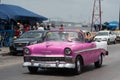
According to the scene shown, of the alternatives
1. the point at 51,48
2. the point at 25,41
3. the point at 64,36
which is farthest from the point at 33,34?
the point at 51,48

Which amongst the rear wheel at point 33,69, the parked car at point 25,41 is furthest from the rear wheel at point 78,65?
the parked car at point 25,41

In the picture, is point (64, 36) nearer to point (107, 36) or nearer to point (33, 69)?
point (33, 69)

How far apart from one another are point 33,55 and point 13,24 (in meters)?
18.6

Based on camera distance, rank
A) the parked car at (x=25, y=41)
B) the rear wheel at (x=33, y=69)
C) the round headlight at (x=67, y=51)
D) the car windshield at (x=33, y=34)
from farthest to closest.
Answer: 1. the car windshield at (x=33, y=34)
2. the parked car at (x=25, y=41)
3. the rear wheel at (x=33, y=69)
4. the round headlight at (x=67, y=51)

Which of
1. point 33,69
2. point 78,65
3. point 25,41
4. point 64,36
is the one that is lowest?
point 33,69

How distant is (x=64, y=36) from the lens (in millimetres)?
14094

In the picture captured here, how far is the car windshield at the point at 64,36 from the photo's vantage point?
14.0m

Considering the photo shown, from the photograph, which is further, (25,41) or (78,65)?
(25,41)

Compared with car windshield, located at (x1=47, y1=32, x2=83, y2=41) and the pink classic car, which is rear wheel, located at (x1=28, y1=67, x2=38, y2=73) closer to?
the pink classic car

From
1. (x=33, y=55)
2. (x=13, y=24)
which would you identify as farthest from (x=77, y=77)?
(x=13, y=24)

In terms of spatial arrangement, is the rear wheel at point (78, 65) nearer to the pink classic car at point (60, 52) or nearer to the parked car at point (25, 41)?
the pink classic car at point (60, 52)

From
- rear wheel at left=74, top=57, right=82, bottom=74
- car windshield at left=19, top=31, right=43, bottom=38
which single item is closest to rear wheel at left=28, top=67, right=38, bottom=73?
rear wheel at left=74, top=57, right=82, bottom=74

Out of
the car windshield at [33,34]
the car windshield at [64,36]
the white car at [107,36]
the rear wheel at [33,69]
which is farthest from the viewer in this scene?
the white car at [107,36]

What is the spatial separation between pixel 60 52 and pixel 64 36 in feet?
4.69
